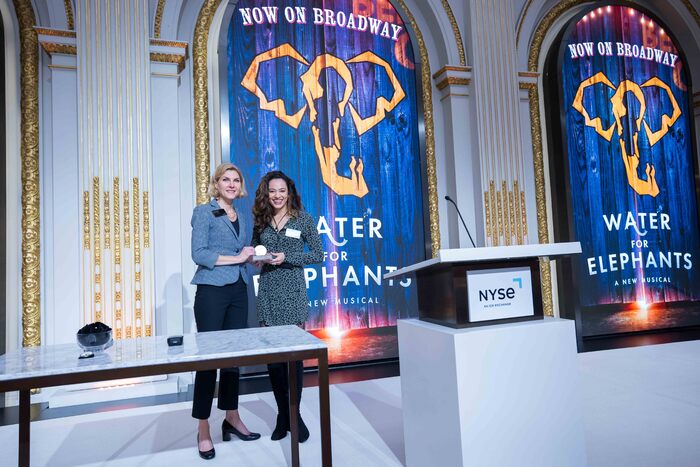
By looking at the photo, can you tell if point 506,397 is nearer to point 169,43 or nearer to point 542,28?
point 169,43

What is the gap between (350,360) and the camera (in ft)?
A: 13.2

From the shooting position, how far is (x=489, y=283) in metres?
1.63

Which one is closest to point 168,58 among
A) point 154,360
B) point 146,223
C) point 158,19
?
point 158,19

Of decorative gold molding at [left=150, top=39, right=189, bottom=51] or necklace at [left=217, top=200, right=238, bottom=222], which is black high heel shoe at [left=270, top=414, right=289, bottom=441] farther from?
decorative gold molding at [left=150, top=39, right=189, bottom=51]

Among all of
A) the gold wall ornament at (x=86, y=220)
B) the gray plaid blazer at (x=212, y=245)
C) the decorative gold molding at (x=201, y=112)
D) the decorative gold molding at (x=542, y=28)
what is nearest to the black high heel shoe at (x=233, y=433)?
the gray plaid blazer at (x=212, y=245)

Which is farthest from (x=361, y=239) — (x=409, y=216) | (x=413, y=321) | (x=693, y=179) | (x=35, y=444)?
(x=693, y=179)

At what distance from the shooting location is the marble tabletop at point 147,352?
136 centimetres

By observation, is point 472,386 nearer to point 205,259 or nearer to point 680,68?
point 205,259

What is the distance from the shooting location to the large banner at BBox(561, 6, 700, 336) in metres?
4.88

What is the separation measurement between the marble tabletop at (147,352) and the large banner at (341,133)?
86.8 inches

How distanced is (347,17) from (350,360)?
113 inches

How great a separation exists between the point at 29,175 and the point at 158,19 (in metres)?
1.44

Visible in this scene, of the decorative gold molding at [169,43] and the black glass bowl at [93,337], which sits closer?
the black glass bowl at [93,337]

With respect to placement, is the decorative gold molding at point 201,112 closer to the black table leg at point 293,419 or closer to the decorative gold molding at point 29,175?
the decorative gold molding at point 29,175
